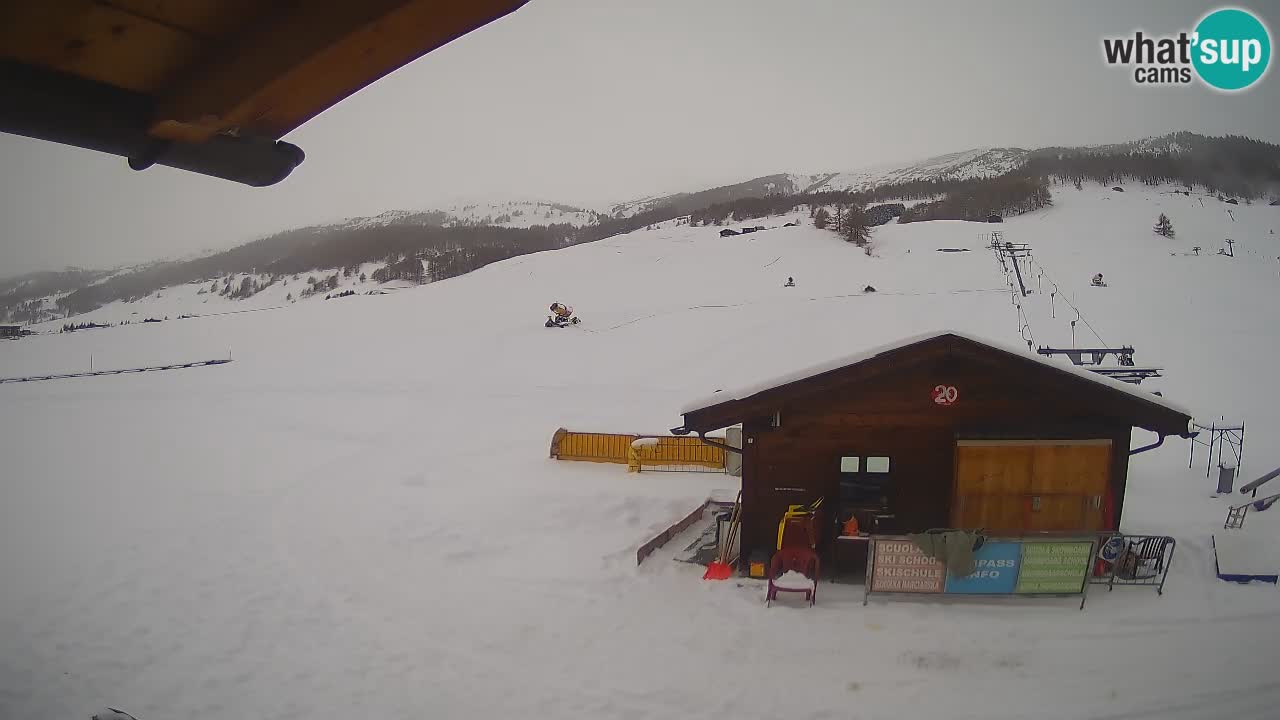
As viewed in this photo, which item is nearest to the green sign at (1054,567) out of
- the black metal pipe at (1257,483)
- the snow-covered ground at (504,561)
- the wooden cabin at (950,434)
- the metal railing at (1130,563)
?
the snow-covered ground at (504,561)

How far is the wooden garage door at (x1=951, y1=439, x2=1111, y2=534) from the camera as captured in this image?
10.1 m

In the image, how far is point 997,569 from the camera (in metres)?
9.02

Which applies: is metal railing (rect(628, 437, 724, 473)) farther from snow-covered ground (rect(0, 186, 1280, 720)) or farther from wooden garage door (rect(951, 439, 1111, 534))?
wooden garage door (rect(951, 439, 1111, 534))

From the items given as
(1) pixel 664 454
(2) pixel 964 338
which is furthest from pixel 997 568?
(1) pixel 664 454

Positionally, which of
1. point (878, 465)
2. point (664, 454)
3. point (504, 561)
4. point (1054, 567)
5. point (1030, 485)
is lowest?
point (504, 561)

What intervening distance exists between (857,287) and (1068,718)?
36931 mm

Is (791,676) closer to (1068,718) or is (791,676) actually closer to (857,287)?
(1068,718)

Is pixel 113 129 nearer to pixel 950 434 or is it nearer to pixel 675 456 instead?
pixel 950 434

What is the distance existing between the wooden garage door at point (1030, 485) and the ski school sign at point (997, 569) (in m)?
1.15

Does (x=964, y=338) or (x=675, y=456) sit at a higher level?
(x=964, y=338)

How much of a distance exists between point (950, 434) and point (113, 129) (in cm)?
1079

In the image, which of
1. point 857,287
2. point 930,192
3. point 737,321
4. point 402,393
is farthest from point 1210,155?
point 402,393

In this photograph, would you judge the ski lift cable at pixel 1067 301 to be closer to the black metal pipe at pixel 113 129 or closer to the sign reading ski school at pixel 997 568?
the sign reading ski school at pixel 997 568

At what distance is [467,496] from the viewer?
1533 cm
